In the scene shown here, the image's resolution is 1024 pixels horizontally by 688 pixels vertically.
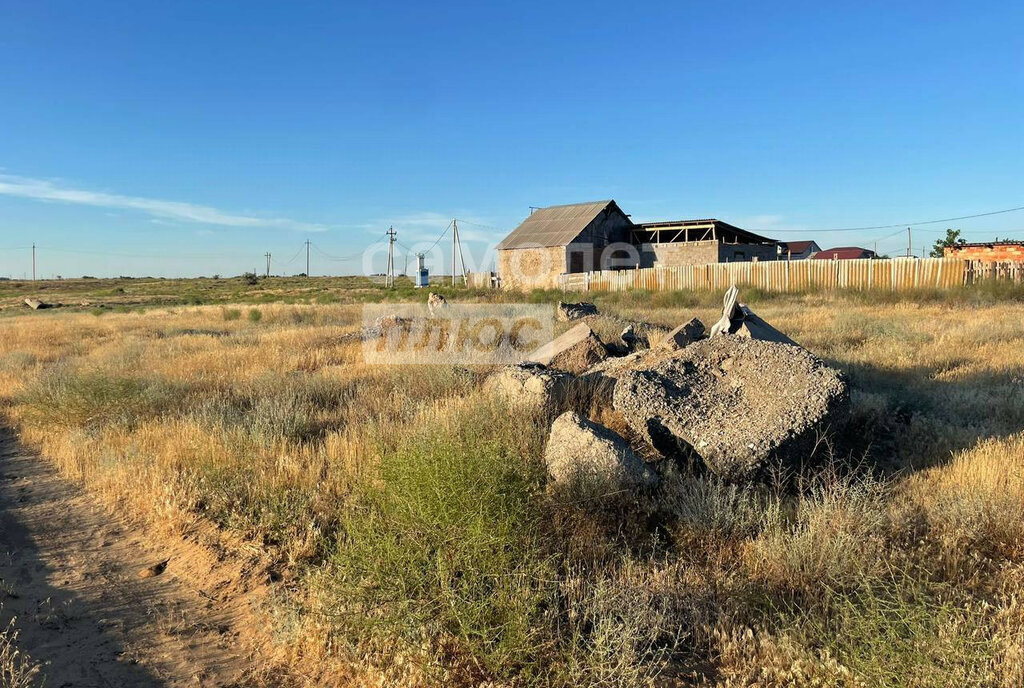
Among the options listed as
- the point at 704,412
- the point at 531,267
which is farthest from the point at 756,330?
the point at 531,267

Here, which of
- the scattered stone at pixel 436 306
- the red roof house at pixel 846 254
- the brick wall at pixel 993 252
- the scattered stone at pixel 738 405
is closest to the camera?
the scattered stone at pixel 738 405

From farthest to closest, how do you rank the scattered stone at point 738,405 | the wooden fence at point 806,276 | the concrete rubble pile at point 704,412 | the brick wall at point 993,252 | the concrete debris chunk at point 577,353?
the brick wall at point 993,252 < the wooden fence at point 806,276 < the concrete debris chunk at point 577,353 < the scattered stone at point 738,405 < the concrete rubble pile at point 704,412

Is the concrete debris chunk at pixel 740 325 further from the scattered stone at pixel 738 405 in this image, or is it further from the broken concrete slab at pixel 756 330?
the scattered stone at pixel 738 405

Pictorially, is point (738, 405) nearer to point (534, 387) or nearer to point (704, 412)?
point (704, 412)

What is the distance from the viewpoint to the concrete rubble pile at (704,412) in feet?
14.2

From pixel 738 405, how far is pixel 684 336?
283 centimetres

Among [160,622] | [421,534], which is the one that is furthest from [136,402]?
[421,534]

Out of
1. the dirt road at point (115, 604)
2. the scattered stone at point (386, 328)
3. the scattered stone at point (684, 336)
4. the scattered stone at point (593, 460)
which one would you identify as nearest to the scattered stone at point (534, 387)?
the scattered stone at point (593, 460)

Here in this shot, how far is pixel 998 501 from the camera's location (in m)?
3.84

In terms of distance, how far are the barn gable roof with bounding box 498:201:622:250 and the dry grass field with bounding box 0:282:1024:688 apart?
26.0 m

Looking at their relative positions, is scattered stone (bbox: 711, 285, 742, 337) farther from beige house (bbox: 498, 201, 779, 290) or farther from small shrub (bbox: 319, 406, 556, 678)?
beige house (bbox: 498, 201, 779, 290)

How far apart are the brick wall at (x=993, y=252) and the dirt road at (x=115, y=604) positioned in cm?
3394

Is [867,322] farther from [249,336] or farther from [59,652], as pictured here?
[59,652]

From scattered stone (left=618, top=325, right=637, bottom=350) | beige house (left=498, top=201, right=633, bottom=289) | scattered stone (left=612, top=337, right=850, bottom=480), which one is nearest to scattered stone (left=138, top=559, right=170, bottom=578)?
scattered stone (left=612, top=337, right=850, bottom=480)
